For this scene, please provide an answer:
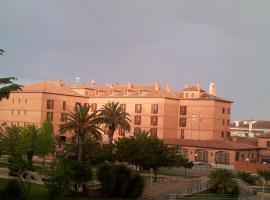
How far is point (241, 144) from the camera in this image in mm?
93125

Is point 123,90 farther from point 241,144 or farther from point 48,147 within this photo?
point 48,147

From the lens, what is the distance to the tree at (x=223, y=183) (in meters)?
53.2

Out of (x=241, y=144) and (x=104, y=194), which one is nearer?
(x=104, y=194)

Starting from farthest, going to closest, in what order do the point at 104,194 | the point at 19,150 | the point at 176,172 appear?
the point at 176,172 → the point at 19,150 → the point at 104,194

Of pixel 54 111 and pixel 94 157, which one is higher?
pixel 54 111

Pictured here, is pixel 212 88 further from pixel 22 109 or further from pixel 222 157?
pixel 22 109

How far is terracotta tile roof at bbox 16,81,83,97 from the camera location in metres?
105

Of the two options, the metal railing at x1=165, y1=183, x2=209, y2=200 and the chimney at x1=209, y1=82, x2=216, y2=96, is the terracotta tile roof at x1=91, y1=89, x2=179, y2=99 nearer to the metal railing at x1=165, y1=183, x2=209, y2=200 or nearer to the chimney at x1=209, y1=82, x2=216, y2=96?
the chimney at x1=209, y1=82, x2=216, y2=96

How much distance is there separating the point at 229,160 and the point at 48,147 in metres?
35.8

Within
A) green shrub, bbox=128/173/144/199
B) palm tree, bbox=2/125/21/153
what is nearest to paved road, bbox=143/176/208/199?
green shrub, bbox=128/173/144/199

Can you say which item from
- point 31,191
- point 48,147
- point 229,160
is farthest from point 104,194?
point 229,160

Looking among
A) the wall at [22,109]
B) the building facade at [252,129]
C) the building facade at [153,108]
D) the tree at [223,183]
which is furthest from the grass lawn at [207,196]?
the building facade at [252,129]

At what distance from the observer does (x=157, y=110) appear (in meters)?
102

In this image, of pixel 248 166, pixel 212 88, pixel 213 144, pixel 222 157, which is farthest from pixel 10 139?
pixel 212 88
